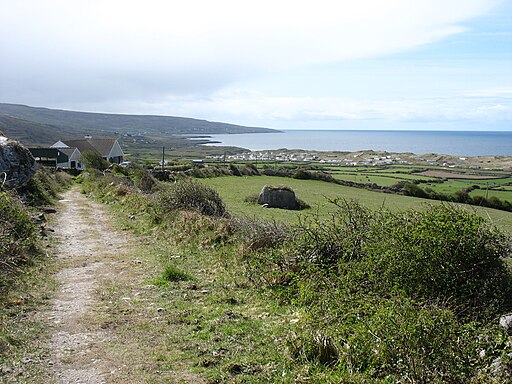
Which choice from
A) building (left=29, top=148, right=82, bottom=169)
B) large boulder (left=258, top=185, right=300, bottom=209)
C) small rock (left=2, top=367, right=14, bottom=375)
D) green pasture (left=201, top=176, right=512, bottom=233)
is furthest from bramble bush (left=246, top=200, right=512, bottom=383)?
building (left=29, top=148, right=82, bottom=169)

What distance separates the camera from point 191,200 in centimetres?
1708

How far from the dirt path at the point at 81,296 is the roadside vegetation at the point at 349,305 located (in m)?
0.52

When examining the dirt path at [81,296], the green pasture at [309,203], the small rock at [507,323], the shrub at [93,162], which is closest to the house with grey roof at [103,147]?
the shrub at [93,162]

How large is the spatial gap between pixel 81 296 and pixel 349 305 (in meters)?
5.06

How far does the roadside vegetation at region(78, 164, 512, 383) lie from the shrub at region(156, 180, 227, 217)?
5572mm

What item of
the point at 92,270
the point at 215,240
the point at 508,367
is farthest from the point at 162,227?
the point at 508,367

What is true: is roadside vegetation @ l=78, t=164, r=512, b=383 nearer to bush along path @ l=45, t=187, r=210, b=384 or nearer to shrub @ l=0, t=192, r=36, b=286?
bush along path @ l=45, t=187, r=210, b=384

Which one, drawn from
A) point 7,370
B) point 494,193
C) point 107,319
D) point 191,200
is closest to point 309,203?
point 191,200

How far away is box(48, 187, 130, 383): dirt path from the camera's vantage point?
5.82 meters

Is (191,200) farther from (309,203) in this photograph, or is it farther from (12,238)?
(309,203)

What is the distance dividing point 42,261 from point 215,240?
4.38 m

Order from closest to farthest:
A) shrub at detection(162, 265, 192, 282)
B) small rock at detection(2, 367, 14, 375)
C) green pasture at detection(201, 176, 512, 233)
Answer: small rock at detection(2, 367, 14, 375), shrub at detection(162, 265, 192, 282), green pasture at detection(201, 176, 512, 233)

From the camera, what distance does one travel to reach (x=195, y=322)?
7543mm

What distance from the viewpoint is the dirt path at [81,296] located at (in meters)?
5.82
